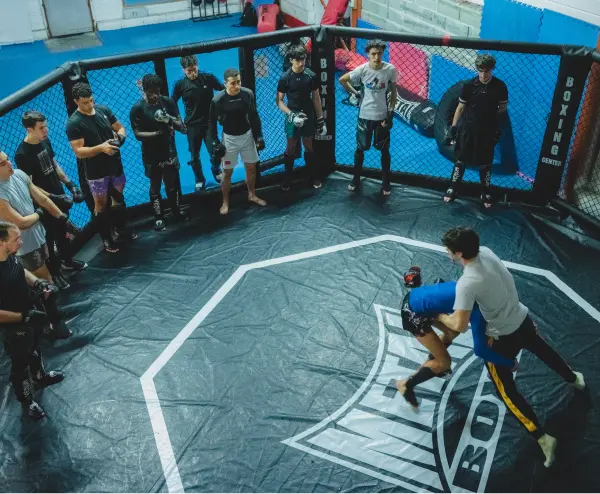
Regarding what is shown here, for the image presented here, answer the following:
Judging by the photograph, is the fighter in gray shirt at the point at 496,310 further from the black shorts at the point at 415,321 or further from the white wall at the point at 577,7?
the white wall at the point at 577,7

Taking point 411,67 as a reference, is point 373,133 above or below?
above

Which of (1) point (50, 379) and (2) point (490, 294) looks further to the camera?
(1) point (50, 379)

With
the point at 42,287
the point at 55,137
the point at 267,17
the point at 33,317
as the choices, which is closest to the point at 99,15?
the point at 267,17

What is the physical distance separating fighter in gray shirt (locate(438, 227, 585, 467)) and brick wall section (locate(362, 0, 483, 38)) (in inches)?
240

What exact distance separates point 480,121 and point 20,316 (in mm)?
4617

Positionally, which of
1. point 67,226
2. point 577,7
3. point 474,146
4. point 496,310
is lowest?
point 67,226

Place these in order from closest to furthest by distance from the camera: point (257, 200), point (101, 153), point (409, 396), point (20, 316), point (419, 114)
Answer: point (20, 316), point (409, 396), point (101, 153), point (257, 200), point (419, 114)

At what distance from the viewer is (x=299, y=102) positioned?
675 cm

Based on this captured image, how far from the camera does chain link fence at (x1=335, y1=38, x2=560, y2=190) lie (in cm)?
737

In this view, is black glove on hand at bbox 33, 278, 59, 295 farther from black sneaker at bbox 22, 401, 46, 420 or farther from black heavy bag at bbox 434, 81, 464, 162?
black heavy bag at bbox 434, 81, 464, 162

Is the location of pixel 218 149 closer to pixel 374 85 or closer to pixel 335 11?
pixel 374 85

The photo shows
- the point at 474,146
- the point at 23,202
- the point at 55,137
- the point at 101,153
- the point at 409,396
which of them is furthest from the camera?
the point at 55,137

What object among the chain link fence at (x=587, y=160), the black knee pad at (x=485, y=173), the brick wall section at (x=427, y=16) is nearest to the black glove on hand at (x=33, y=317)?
the black knee pad at (x=485, y=173)

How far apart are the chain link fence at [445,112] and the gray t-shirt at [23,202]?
418 cm
